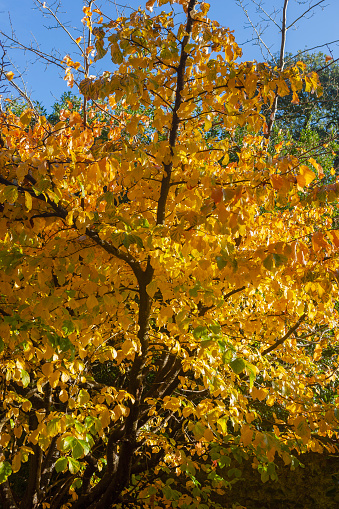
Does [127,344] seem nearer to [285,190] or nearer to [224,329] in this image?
[285,190]

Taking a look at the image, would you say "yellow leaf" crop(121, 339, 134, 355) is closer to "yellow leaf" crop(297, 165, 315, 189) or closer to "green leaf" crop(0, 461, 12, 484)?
"green leaf" crop(0, 461, 12, 484)

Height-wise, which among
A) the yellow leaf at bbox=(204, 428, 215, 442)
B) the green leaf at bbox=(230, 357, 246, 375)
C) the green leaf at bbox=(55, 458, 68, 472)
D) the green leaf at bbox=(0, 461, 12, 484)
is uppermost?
the green leaf at bbox=(230, 357, 246, 375)

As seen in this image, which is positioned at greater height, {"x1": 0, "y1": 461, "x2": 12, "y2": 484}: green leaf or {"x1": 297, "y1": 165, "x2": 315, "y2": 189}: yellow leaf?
{"x1": 297, "y1": 165, "x2": 315, "y2": 189}: yellow leaf

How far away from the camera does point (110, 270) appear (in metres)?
2.73

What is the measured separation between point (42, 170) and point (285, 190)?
1325 mm

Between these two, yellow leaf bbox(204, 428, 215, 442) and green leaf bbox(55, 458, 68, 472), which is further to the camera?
yellow leaf bbox(204, 428, 215, 442)

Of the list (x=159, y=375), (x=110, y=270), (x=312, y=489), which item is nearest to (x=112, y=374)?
(x=159, y=375)

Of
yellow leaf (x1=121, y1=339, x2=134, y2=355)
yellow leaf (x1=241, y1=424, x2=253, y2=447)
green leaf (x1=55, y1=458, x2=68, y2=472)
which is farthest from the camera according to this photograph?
yellow leaf (x1=121, y1=339, x2=134, y2=355)

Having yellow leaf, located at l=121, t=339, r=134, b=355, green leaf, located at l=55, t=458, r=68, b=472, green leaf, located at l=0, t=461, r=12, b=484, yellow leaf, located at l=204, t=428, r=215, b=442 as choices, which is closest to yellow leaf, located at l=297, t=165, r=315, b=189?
yellow leaf, located at l=121, t=339, r=134, b=355

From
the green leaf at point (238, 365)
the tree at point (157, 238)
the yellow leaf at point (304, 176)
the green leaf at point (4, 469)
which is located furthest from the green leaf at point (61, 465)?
the yellow leaf at point (304, 176)

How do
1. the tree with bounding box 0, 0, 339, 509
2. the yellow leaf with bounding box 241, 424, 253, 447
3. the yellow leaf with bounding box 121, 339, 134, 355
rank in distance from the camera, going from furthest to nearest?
1. the yellow leaf with bounding box 121, 339, 134, 355
2. the yellow leaf with bounding box 241, 424, 253, 447
3. the tree with bounding box 0, 0, 339, 509

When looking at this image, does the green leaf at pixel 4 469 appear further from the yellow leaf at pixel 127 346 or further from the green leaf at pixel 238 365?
the green leaf at pixel 238 365

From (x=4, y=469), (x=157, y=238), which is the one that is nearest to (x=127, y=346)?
(x=157, y=238)

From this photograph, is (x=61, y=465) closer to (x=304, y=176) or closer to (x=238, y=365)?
(x=238, y=365)
